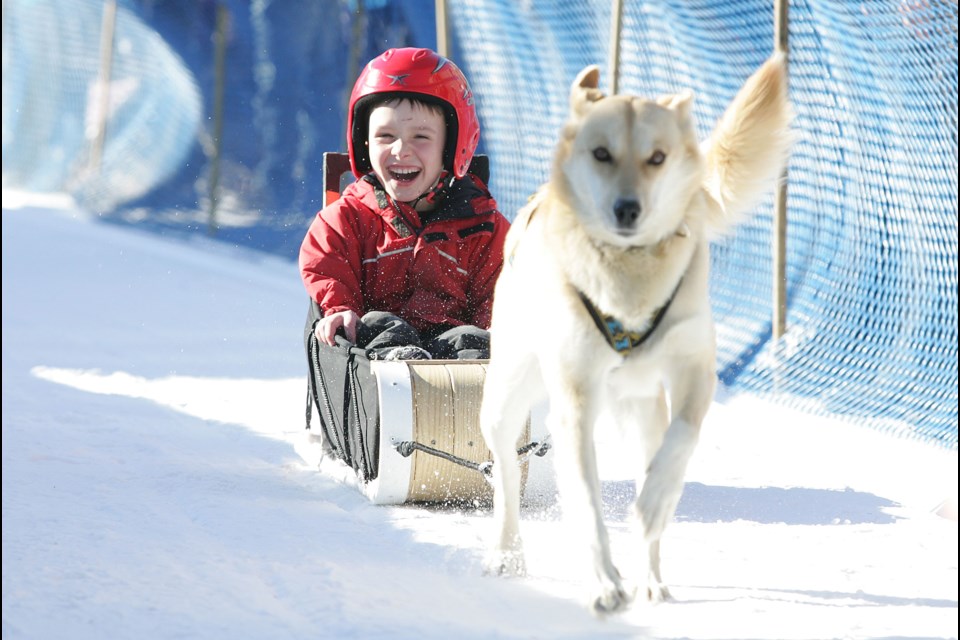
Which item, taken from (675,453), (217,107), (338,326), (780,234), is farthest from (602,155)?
(217,107)

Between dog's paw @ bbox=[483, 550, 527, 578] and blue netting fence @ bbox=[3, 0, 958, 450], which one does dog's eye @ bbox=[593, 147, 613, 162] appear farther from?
blue netting fence @ bbox=[3, 0, 958, 450]

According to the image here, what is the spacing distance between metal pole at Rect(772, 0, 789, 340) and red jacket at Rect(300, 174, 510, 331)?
1.90m

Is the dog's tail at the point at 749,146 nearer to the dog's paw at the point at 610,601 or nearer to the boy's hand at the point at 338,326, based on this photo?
the dog's paw at the point at 610,601

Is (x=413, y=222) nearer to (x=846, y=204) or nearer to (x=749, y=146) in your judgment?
(x=749, y=146)

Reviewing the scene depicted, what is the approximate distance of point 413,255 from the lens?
13.2ft

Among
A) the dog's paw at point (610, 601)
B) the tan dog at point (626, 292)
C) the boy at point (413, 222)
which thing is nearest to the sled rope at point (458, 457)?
the boy at point (413, 222)

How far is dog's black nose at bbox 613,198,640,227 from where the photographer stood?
2.44 m

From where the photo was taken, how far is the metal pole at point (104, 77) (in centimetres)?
1384

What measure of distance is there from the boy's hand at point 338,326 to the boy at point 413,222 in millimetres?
94

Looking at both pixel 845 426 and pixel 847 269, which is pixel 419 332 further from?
pixel 847 269

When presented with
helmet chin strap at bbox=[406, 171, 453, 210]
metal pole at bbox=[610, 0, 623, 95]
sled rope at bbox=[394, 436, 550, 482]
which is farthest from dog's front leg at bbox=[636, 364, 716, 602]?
metal pole at bbox=[610, 0, 623, 95]

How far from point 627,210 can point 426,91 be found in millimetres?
1715

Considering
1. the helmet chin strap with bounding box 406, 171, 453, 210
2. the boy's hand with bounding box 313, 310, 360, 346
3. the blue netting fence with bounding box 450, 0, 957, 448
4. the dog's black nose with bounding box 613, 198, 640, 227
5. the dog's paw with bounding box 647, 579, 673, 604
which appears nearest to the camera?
the dog's black nose with bounding box 613, 198, 640, 227

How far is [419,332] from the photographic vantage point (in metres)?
4.00
